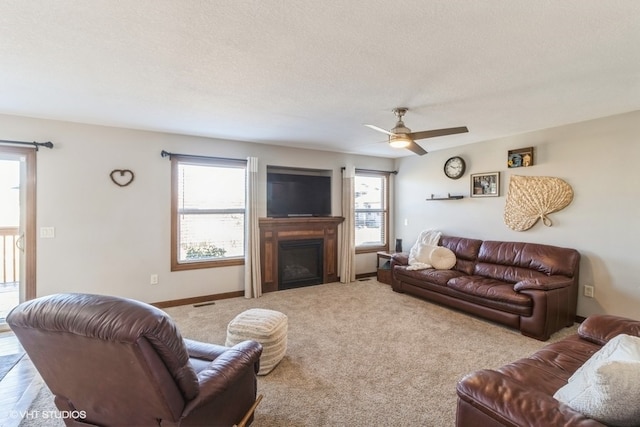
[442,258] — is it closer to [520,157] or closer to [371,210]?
[520,157]

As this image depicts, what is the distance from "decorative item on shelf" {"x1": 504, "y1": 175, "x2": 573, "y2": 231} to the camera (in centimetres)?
382

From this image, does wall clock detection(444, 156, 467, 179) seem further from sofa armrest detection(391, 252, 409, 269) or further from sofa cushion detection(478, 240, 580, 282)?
sofa armrest detection(391, 252, 409, 269)

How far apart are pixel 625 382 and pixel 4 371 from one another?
4.16 meters

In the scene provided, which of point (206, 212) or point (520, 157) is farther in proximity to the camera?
point (206, 212)

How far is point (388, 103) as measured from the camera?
2.98m

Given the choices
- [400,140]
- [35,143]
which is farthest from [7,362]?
[400,140]

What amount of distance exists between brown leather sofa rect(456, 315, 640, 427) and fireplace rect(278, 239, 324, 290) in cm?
368

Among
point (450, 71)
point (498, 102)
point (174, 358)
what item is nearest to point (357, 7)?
point (450, 71)

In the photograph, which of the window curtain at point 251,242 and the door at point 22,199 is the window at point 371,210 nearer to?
the window curtain at point 251,242

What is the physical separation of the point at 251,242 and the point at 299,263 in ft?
3.40

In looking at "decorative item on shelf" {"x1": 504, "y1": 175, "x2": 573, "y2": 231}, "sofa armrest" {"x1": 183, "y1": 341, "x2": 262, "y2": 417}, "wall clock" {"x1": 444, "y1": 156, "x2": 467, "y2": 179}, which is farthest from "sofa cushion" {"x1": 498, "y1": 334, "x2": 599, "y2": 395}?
"wall clock" {"x1": 444, "y1": 156, "x2": 467, "y2": 179}

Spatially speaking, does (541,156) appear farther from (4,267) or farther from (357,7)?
(4,267)

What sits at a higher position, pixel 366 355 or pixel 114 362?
pixel 114 362

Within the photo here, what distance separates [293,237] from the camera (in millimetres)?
5098
